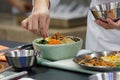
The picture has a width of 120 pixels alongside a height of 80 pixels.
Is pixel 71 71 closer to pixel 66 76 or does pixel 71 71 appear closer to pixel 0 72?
pixel 66 76

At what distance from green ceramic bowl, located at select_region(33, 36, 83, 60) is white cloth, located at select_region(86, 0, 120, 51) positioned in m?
0.42

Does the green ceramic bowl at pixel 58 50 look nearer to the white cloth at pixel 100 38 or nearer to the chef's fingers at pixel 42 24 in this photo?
the chef's fingers at pixel 42 24

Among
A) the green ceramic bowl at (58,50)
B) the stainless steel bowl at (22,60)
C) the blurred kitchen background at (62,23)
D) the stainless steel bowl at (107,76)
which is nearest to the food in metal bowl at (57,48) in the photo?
the green ceramic bowl at (58,50)

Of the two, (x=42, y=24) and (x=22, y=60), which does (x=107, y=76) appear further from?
(x=42, y=24)

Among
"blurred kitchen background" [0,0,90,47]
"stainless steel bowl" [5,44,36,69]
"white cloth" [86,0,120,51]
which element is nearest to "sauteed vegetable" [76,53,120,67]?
"stainless steel bowl" [5,44,36,69]

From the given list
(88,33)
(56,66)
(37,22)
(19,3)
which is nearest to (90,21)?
(88,33)

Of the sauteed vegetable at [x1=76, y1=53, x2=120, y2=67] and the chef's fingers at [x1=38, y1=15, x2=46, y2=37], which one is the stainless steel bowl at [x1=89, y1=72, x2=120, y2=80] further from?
the chef's fingers at [x1=38, y1=15, x2=46, y2=37]

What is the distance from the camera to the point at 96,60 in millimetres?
1443

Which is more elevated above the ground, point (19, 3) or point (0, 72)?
point (0, 72)

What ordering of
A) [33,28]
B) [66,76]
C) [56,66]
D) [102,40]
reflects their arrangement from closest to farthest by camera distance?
1. [66,76]
2. [56,66]
3. [33,28]
4. [102,40]

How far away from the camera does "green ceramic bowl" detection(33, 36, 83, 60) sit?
1551mm

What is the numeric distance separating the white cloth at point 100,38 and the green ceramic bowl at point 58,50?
1.37ft

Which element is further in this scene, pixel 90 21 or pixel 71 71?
pixel 90 21

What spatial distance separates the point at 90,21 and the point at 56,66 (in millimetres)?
670
